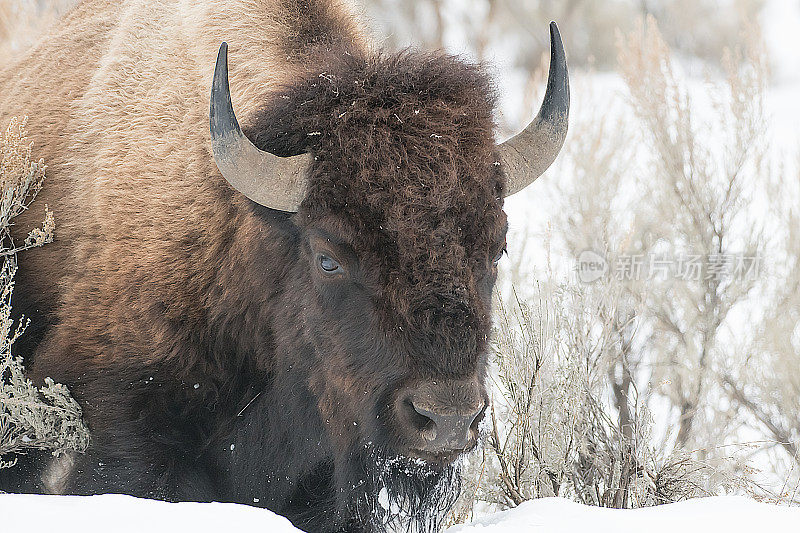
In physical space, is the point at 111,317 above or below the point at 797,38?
below

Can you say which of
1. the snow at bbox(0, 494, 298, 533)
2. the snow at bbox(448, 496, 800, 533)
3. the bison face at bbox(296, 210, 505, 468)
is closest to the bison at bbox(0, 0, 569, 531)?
the bison face at bbox(296, 210, 505, 468)

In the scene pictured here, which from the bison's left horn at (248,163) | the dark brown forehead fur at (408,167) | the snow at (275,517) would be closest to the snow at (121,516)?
the snow at (275,517)

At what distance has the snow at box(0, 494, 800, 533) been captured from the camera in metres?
2.49

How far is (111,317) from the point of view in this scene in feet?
12.5

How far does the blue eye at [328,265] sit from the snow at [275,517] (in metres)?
0.88

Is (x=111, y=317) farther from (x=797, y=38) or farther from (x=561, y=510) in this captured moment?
(x=797, y=38)

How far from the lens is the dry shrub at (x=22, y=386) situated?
12.3 feet

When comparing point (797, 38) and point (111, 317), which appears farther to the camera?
point (797, 38)

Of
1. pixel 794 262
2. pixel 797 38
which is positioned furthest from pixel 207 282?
pixel 797 38

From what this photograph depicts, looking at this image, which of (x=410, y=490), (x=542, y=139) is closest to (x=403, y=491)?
(x=410, y=490)

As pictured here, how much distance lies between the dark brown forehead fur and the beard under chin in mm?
493

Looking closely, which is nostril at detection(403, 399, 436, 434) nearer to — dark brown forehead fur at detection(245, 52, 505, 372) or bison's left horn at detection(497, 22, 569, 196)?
dark brown forehead fur at detection(245, 52, 505, 372)

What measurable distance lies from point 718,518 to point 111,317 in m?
2.51

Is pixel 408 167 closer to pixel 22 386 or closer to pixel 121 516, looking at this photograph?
pixel 121 516
